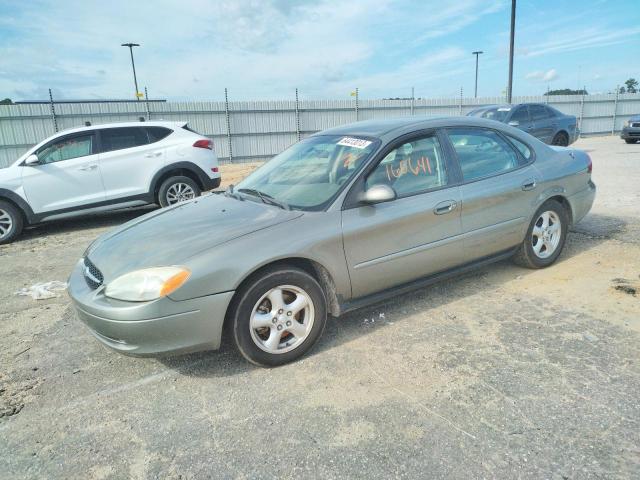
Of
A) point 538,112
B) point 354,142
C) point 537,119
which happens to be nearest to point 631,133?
point 538,112

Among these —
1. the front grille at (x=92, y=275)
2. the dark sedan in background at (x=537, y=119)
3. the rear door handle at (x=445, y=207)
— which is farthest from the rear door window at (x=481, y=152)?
the dark sedan in background at (x=537, y=119)

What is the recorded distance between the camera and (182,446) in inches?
91.7

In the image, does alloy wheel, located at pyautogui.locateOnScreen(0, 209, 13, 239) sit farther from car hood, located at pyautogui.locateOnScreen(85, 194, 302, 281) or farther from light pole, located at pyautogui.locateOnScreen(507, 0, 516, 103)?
light pole, located at pyautogui.locateOnScreen(507, 0, 516, 103)

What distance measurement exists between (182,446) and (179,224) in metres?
1.51

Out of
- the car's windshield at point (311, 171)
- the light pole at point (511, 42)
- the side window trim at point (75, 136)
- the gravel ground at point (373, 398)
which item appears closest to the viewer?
the gravel ground at point (373, 398)

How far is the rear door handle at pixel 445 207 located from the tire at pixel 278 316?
3.83 ft

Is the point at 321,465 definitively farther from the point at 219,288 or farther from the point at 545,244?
the point at 545,244

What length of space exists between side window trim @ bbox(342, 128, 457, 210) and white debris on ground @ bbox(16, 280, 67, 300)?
3.26 m

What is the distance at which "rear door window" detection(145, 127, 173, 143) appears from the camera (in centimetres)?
809

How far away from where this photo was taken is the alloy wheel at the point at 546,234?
4.38m

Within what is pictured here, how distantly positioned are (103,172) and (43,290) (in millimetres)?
3359

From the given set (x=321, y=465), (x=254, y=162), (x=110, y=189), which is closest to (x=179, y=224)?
(x=321, y=465)

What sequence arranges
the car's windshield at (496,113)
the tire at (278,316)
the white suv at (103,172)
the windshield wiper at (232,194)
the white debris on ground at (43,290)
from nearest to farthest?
1. the tire at (278,316)
2. the windshield wiper at (232,194)
3. the white debris on ground at (43,290)
4. the white suv at (103,172)
5. the car's windshield at (496,113)

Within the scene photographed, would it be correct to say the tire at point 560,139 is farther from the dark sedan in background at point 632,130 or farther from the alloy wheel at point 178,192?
the alloy wheel at point 178,192
